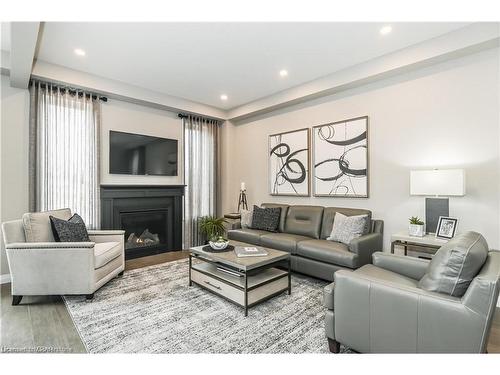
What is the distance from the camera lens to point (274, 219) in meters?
4.25

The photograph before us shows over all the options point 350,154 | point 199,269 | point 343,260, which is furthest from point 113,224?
point 350,154

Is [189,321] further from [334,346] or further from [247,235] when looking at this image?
[247,235]

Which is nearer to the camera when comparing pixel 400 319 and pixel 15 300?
pixel 400 319

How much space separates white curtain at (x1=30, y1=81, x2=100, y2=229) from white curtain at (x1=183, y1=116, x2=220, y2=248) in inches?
61.9

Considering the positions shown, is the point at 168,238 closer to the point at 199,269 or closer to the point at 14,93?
the point at 199,269

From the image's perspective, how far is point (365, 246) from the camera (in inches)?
119

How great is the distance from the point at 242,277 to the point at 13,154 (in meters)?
3.34

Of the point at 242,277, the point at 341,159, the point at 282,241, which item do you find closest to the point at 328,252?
the point at 282,241

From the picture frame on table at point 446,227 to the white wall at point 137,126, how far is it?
4.09m

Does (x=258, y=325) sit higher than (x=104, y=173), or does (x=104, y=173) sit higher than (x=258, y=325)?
(x=104, y=173)

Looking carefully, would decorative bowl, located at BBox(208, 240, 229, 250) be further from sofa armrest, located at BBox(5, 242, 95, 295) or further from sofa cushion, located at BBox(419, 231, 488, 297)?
sofa cushion, located at BBox(419, 231, 488, 297)

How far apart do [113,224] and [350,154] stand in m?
3.84

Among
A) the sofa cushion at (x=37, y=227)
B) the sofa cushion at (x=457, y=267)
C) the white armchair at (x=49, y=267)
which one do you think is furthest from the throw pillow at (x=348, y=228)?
the sofa cushion at (x=37, y=227)

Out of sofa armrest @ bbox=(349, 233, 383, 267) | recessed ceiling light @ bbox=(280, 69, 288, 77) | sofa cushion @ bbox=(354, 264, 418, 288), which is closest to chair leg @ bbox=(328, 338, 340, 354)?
sofa cushion @ bbox=(354, 264, 418, 288)
